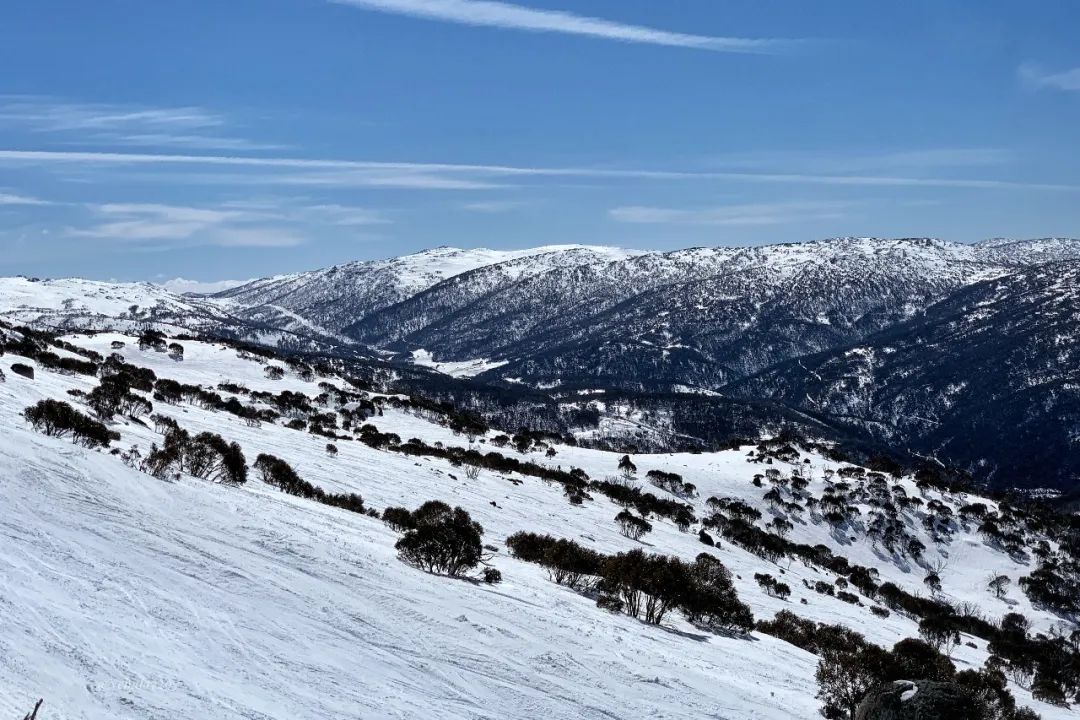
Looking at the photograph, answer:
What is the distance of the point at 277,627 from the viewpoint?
15227 mm

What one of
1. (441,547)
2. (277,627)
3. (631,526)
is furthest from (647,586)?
(631,526)

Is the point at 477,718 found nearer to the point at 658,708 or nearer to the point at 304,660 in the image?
the point at 304,660

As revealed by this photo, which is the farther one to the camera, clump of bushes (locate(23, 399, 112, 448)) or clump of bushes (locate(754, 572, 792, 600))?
clump of bushes (locate(754, 572, 792, 600))

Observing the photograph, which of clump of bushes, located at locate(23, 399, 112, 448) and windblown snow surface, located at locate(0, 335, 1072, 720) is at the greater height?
clump of bushes, located at locate(23, 399, 112, 448)

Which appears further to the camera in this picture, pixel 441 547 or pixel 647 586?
pixel 647 586

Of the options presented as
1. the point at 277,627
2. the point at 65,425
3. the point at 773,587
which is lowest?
the point at 277,627

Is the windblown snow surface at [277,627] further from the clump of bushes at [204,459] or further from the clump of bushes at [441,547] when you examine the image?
the clump of bushes at [204,459]

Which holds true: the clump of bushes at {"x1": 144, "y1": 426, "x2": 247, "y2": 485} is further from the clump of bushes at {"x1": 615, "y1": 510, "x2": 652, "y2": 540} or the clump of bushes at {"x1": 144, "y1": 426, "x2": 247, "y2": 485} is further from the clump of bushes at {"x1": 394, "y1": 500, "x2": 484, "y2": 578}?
the clump of bushes at {"x1": 615, "y1": 510, "x2": 652, "y2": 540}

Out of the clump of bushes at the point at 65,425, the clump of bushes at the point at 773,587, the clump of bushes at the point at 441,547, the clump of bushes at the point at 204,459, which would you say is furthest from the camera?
the clump of bushes at the point at 773,587

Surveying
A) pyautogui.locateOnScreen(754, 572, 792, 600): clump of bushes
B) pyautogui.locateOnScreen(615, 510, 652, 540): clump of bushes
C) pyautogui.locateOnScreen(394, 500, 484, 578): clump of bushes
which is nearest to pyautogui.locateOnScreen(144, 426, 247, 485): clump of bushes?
pyautogui.locateOnScreen(394, 500, 484, 578): clump of bushes

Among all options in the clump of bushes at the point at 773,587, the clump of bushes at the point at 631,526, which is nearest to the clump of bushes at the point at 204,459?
the clump of bushes at the point at 631,526

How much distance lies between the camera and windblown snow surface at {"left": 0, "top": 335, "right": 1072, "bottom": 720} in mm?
11883

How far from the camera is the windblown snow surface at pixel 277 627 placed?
11883mm

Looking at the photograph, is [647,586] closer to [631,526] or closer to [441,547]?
[441,547]
